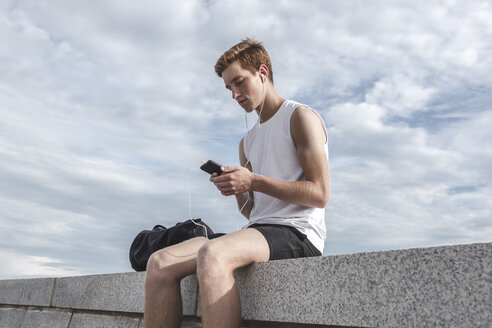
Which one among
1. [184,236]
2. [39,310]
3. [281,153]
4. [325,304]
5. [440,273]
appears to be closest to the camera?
[440,273]

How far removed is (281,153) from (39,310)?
13.4ft

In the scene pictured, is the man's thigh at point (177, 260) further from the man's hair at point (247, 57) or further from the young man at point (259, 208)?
the man's hair at point (247, 57)

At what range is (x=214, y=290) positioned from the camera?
2.58m

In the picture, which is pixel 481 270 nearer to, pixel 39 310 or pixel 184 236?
pixel 184 236

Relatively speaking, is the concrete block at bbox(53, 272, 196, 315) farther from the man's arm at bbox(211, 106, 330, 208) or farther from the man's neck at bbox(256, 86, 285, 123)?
the man's neck at bbox(256, 86, 285, 123)

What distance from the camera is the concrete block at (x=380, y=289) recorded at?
2.00 metres

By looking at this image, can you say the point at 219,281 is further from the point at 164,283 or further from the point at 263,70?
the point at 263,70

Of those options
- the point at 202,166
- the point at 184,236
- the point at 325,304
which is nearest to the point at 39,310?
the point at 184,236

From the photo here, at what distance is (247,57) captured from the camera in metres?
3.54

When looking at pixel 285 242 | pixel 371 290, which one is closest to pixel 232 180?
pixel 285 242

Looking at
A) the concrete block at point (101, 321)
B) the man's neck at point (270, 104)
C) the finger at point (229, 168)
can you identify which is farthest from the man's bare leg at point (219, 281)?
the concrete block at point (101, 321)

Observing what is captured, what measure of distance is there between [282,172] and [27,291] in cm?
440

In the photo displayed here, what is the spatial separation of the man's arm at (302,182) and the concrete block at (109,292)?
2.73 feet

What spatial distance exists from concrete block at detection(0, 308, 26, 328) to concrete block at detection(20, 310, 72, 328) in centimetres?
16
